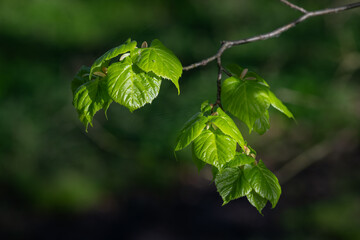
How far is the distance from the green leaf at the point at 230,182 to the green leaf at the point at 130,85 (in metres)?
0.27

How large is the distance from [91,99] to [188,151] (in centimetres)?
341

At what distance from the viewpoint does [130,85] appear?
106cm

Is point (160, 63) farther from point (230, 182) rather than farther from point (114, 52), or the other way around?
point (230, 182)

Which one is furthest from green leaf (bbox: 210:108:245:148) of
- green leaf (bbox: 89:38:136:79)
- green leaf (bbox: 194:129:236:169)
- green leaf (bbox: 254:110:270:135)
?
green leaf (bbox: 89:38:136:79)

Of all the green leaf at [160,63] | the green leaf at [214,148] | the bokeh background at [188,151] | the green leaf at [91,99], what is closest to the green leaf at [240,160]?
the green leaf at [214,148]

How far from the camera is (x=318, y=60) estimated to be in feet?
16.1

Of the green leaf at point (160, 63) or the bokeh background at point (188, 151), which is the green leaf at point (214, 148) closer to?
the green leaf at point (160, 63)

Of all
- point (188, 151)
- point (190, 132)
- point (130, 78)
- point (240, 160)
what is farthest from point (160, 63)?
point (188, 151)

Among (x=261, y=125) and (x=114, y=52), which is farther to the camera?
(x=261, y=125)

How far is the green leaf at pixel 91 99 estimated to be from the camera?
111cm

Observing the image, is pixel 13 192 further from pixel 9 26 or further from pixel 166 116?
pixel 9 26

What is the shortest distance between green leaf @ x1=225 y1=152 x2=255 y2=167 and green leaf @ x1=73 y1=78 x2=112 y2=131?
0.35 metres

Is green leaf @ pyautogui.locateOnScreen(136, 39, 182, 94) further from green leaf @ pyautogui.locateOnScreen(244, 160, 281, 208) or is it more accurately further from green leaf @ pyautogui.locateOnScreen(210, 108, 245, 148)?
green leaf @ pyautogui.locateOnScreen(244, 160, 281, 208)

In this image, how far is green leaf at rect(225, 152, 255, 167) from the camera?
1.07 metres
